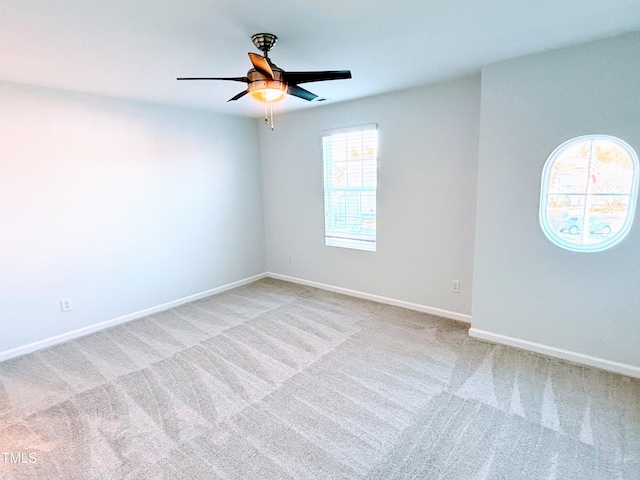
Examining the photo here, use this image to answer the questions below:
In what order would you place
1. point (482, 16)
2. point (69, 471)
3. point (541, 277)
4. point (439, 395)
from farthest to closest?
point (541, 277) → point (439, 395) → point (482, 16) → point (69, 471)

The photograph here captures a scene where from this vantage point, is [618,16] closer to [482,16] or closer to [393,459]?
[482,16]

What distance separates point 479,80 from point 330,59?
145 centimetres

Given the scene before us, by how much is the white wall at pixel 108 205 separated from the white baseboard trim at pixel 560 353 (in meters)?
3.31

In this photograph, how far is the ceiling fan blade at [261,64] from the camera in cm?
173

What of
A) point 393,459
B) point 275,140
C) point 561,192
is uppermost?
point 275,140

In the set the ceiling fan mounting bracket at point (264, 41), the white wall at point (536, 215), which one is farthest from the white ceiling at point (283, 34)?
the white wall at point (536, 215)

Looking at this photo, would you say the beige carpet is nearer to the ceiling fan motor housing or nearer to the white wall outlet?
the white wall outlet

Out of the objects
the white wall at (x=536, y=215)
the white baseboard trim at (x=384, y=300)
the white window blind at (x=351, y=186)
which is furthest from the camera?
the white window blind at (x=351, y=186)

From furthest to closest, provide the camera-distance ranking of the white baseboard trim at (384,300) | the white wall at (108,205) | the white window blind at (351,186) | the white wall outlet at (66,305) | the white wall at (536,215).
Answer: the white window blind at (351,186)
the white baseboard trim at (384,300)
the white wall outlet at (66,305)
the white wall at (108,205)
the white wall at (536,215)

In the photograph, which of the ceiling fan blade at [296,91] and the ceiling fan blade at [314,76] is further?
the ceiling fan blade at [296,91]

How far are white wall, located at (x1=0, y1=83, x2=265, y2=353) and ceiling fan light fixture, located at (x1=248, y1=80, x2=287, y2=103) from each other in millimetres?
2182

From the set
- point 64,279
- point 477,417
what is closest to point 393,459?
point 477,417

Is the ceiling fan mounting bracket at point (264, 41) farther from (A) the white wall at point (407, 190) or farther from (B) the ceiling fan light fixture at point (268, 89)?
(A) the white wall at point (407, 190)

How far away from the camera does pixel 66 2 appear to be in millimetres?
1609
